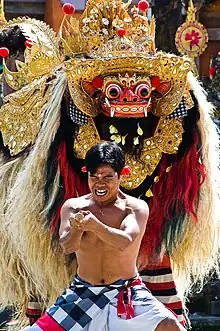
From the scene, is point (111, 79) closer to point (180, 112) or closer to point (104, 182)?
point (180, 112)

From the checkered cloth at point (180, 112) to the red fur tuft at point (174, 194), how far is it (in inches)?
4.1

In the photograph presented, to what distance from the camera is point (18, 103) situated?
13.1ft

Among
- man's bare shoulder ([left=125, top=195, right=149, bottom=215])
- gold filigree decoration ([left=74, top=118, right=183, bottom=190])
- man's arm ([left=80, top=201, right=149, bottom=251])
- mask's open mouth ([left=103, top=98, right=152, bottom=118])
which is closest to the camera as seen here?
man's arm ([left=80, top=201, right=149, bottom=251])

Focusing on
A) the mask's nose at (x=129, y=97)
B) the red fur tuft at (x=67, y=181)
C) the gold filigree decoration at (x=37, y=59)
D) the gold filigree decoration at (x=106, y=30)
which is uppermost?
the gold filigree decoration at (x=106, y=30)

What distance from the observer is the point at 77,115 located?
3697mm

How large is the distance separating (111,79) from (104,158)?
80 cm

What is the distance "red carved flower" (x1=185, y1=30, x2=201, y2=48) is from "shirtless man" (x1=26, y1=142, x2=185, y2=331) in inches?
228

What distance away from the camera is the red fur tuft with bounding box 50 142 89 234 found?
12.1 feet

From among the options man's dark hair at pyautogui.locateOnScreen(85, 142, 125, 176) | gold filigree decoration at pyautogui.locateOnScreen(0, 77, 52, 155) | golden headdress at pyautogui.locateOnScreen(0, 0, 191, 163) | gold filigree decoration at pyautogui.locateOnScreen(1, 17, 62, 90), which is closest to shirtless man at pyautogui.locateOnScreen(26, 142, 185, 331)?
man's dark hair at pyautogui.locateOnScreen(85, 142, 125, 176)

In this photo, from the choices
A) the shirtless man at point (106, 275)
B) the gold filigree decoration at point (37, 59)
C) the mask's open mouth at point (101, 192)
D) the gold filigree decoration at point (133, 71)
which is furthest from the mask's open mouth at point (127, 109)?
the mask's open mouth at point (101, 192)

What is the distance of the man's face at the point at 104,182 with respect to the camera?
2920mm

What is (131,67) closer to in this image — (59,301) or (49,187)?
(49,187)

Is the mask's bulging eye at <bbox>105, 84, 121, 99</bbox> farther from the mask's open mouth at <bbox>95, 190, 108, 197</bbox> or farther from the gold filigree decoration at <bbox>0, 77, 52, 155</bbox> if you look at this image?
the mask's open mouth at <bbox>95, 190, 108, 197</bbox>

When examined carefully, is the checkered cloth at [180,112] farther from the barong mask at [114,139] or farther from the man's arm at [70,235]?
the man's arm at [70,235]
